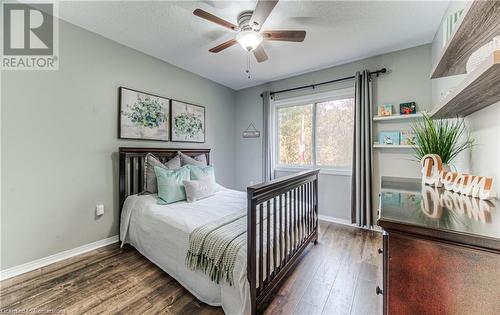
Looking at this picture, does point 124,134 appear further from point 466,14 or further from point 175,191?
point 466,14

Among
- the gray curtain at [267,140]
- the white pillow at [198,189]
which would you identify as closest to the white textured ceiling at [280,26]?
the gray curtain at [267,140]

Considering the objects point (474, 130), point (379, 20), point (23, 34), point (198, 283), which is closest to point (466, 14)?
point (474, 130)

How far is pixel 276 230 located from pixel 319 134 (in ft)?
7.74

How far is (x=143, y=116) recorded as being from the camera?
111 inches

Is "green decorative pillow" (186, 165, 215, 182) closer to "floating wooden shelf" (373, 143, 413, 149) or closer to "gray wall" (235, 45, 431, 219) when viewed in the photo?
"gray wall" (235, 45, 431, 219)

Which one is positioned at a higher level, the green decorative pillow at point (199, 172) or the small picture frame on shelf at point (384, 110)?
the small picture frame on shelf at point (384, 110)

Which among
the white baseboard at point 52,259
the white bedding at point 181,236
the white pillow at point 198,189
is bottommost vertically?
the white baseboard at point 52,259

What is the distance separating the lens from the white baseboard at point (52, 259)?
1.85 metres

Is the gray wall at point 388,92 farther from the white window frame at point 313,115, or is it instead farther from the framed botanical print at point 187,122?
the framed botanical print at point 187,122

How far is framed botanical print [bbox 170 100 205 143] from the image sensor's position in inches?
127

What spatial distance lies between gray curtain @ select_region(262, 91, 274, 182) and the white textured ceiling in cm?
90

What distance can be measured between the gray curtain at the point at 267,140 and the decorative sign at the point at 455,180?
102 inches

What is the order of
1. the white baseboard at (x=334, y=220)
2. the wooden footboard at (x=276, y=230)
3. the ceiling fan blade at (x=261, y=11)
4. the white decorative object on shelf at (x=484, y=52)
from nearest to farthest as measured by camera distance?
1. the white decorative object on shelf at (x=484, y=52)
2. the wooden footboard at (x=276, y=230)
3. the ceiling fan blade at (x=261, y=11)
4. the white baseboard at (x=334, y=220)

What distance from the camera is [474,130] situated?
1.30m
